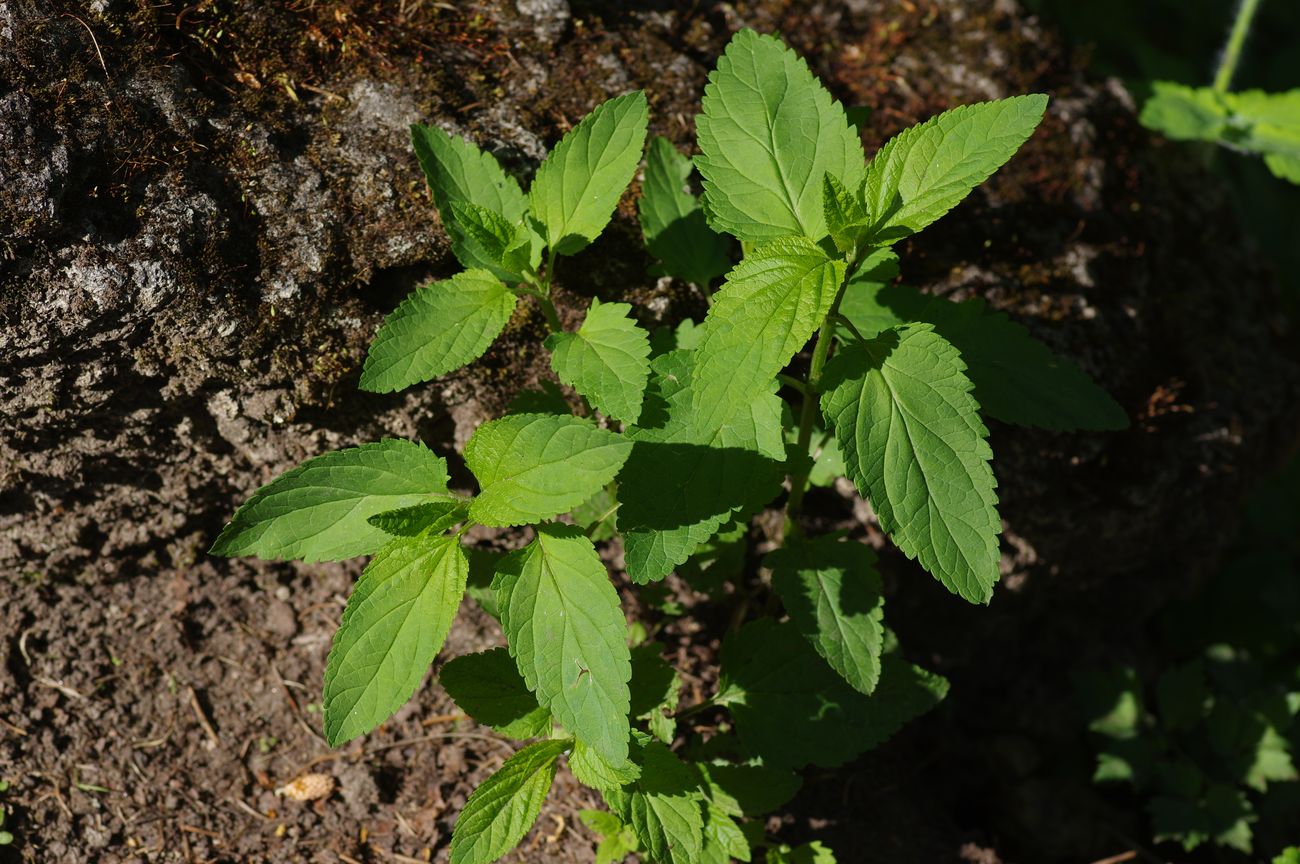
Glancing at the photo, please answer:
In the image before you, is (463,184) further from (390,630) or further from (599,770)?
(599,770)

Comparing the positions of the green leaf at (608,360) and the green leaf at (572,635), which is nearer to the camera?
the green leaf at (572,635)

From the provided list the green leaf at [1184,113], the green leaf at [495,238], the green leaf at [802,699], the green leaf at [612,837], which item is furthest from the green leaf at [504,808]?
the green leaf at [1184,113]

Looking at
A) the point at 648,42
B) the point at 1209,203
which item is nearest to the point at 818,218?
the point at 648,42

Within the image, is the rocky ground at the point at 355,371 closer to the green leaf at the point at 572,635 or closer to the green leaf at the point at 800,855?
the green leaf at the point at 800,855

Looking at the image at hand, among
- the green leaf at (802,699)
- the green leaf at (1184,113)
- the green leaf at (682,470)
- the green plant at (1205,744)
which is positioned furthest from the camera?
the green leaf at (1184,113)

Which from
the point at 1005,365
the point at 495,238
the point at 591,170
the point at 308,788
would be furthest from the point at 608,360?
the point at 308,788

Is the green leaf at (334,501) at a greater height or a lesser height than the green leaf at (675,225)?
lesser
